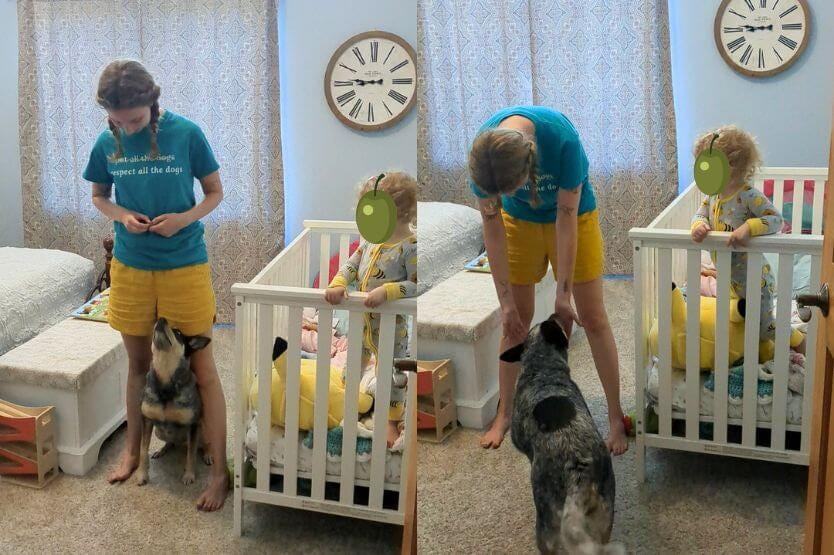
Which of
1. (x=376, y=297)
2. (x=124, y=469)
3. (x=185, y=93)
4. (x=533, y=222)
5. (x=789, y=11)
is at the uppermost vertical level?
(x=789, y=11)

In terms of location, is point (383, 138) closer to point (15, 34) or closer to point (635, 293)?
point (635, 293)

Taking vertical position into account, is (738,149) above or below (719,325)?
above

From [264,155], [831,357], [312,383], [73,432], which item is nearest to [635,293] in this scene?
[831,357]

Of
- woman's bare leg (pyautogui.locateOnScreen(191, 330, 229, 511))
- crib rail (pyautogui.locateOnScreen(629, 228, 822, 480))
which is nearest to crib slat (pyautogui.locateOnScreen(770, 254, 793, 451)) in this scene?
crib rail (pyautogui.locateOnScreen(629, 228, 822, 480))

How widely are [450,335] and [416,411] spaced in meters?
0.14

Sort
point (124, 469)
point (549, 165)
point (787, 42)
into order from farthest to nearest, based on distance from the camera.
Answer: point (124, 469), point (787, 42), point (549, 165)

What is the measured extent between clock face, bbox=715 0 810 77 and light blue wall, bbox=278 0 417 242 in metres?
0.53

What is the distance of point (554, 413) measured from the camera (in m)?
1.24

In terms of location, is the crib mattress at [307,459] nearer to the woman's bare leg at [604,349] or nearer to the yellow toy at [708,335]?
the woman's bare leg at [604,349]

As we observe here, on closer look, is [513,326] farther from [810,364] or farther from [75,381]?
[75,381]

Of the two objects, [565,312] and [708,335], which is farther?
[708,335]

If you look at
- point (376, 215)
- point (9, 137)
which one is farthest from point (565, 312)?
point (9, 137)

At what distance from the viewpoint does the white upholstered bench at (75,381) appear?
51.4 inches

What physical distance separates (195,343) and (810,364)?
112 centimetres
